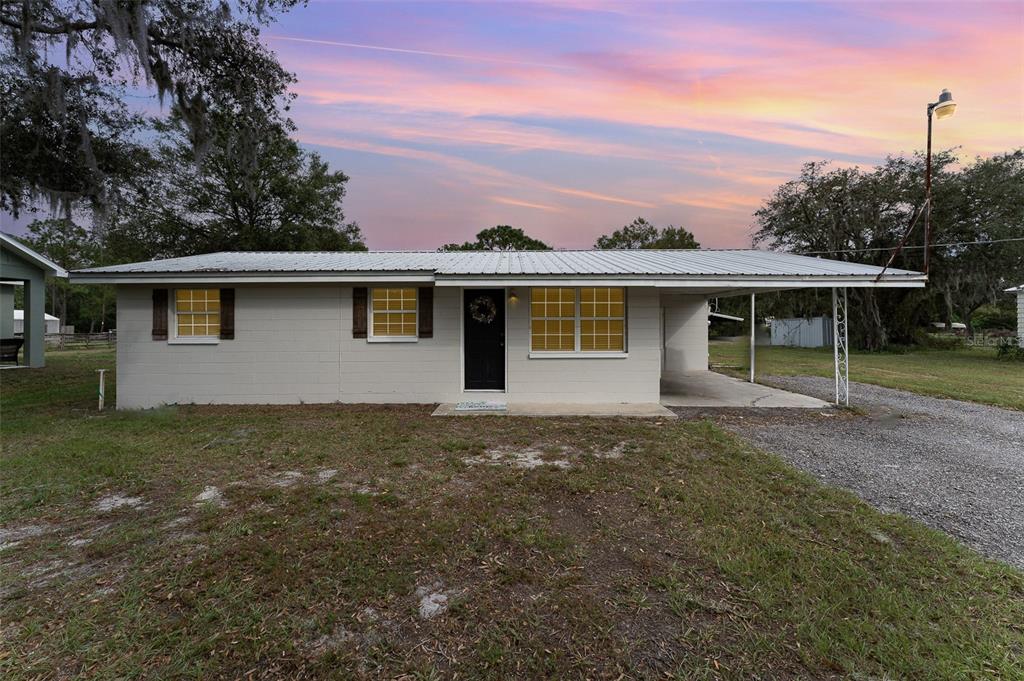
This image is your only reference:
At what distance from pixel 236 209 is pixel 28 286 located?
1078cm

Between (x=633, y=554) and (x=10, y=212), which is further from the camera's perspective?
(x=10, y=212)

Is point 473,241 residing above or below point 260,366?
above

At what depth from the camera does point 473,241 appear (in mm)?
44219

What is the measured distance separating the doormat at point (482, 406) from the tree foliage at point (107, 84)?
27.5 feet

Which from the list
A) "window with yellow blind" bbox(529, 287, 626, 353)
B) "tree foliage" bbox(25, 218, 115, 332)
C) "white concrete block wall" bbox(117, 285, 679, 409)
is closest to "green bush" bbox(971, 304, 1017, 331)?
"window with yellow blind" bbox(529, 287, 626, 353)

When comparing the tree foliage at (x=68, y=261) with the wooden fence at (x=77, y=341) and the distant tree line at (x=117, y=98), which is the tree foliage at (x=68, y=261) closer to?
the wooden fence at (x=77, y=341)

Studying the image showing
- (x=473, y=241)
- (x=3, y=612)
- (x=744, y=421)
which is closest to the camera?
(x=3, y=612)

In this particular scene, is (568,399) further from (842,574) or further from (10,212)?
(10,212)

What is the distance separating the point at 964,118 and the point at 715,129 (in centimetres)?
526

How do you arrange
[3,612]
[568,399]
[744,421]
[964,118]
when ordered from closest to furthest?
[3,612], [744,421], [568,399], [964,118]

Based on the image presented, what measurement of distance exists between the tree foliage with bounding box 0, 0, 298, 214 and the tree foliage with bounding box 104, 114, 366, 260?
1140 cm

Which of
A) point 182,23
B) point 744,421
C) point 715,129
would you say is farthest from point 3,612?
point 715,129

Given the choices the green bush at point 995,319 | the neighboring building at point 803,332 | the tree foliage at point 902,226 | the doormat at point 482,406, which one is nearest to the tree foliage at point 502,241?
the tree foliage at point 902,226

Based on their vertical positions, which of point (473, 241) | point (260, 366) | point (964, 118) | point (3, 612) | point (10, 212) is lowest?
point (3, 612)
